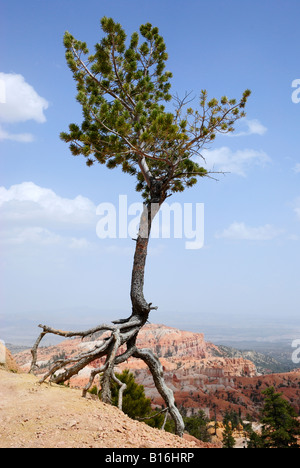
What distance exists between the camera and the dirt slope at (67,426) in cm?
465

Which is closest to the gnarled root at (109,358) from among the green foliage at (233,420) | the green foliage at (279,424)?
the green foliage at (279,424)

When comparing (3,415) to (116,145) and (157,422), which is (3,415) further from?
(157,422)

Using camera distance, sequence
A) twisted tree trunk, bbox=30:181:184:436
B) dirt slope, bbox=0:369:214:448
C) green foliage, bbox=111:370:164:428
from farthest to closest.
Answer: green foliage, bbox=111:370:164:428 → twisted tree trunk, bbox=30:181:184:436 → dirt slope, bbox=0:369:214:448

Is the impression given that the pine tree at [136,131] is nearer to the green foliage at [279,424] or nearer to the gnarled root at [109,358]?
the gnarled root at [109,358]

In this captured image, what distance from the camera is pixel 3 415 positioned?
217 inches

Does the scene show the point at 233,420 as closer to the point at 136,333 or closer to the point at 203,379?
the point at 203,379

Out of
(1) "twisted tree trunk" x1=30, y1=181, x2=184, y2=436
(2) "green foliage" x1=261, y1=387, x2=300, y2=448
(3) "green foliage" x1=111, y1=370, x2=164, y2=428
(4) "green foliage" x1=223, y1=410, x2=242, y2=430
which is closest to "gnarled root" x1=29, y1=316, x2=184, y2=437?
(1) "twisted tree trunk" x1=30, y1=181, x2=184, y2=436

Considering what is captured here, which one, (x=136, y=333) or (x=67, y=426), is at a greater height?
(x=136, y=333)

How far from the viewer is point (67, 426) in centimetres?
496

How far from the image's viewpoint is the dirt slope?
465 centimetres

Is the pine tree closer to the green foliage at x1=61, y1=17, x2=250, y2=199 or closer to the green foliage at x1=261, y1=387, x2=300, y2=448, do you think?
the green foliage at x1=61, y1=17, x2=250, y2=199

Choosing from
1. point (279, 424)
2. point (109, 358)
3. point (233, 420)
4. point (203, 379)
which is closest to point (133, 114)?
point (109, 358)

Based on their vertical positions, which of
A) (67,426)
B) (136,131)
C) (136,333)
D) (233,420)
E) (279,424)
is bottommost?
(233,420)
